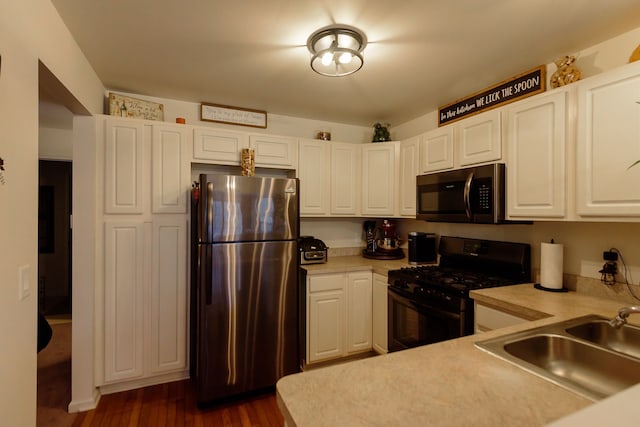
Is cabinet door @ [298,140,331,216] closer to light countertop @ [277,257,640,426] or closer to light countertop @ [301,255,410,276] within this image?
light countertop @ [301,255,410,276]

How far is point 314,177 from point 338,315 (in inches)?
51.1

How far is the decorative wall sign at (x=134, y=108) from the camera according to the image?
2.37 m

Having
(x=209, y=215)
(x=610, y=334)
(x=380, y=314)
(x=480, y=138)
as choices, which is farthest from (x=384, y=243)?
(x=610, y=334)

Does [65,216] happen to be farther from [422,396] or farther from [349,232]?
[422,396]

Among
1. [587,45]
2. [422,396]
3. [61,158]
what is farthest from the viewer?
[61,158]

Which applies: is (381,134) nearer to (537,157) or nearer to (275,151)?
(275,151)

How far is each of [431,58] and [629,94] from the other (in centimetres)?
103

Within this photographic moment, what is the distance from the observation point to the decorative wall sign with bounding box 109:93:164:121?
2.37 meters

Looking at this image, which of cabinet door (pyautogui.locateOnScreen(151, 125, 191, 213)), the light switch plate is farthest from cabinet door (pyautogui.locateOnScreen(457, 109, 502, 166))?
the light switch plate

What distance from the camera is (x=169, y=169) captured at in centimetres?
243

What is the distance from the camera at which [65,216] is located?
4.30 metres

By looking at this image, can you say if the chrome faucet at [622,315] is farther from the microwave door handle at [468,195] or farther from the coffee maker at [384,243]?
the coffee maker at [384,243]

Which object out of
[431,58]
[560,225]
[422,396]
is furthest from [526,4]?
[422,396]

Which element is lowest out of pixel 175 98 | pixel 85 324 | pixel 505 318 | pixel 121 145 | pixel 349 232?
pixel 85 324
